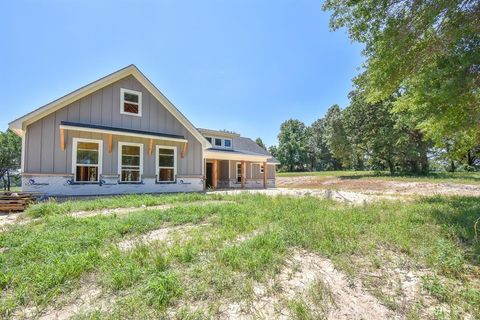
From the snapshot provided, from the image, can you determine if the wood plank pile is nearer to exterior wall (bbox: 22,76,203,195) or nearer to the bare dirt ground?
exterior wall (bbox: 22,76,203,195)

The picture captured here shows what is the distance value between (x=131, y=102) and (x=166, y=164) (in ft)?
12.1

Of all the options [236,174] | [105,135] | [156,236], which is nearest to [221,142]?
[236,174]

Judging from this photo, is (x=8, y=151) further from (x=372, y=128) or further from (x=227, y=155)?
(x=372, y=128)

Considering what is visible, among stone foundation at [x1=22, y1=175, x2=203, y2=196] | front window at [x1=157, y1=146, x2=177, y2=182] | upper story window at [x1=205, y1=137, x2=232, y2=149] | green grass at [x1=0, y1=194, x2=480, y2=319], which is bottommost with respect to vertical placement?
green grass at [x1=0, y1=194, x2=480, y2=319]

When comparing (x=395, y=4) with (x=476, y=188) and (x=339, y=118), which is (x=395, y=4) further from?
(x=339, y=118)

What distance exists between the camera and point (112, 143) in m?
11.8

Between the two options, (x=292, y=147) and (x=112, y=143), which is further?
(x=292, y=147)

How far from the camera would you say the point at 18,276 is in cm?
315

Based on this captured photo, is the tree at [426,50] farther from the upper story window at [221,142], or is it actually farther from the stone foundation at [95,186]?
the upper story window at [221,142]

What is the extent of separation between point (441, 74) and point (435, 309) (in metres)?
5.31

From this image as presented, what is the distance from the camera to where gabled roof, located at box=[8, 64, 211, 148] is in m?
9.84

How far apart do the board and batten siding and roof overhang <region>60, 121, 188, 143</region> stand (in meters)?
0.40

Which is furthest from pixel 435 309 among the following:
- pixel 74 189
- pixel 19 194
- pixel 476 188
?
pixel 476 188

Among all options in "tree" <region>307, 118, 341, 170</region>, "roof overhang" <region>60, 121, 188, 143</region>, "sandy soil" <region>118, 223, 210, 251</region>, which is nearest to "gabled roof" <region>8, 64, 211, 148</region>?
"roof overhang" <region>60, 121, 188, 143</region>
